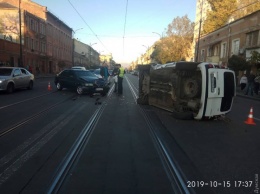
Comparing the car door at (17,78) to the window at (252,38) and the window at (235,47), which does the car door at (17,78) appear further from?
the window at (235,47)

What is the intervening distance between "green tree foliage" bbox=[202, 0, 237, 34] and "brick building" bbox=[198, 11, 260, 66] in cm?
338

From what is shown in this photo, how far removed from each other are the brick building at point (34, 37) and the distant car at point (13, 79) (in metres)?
19.8

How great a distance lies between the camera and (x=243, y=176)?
4352 mm

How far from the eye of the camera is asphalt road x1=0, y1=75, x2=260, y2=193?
3.95m

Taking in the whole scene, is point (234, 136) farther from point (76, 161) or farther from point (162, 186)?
point (76, 161)

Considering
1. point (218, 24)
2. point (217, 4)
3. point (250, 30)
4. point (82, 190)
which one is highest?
point (217, 4)

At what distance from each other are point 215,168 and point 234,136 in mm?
2767

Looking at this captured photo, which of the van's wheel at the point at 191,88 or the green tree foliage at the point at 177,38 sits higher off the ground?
the green tree foliage at the point at 177,38

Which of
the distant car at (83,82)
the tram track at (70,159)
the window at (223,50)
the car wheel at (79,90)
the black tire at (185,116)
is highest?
the window at (223,50)

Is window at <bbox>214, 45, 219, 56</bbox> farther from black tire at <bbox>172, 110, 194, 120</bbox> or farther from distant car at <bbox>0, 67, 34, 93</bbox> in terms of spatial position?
black tire at <bbox>172, 110, 194, 120</bbox>

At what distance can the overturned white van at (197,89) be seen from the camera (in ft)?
28.0

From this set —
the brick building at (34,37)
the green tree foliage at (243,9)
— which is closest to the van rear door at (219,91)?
the brick building at (34,37)

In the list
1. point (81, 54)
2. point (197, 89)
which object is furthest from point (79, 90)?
point (81, 54)

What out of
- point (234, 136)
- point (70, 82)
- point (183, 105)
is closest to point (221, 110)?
point (183, 105)
